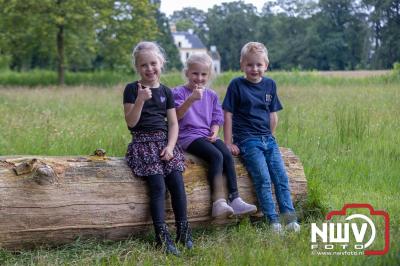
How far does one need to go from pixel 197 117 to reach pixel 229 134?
347mm

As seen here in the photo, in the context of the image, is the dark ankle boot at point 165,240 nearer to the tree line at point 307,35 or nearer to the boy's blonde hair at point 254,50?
the boy's blonde hair at point 254,50

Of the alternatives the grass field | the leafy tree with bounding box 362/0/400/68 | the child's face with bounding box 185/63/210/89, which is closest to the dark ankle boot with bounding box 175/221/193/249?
the grass field

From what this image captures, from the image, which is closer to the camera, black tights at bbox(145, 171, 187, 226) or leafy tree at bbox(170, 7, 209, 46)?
black tights at bbox(145, 171, 187, 226)

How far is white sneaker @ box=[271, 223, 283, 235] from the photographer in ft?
15.5

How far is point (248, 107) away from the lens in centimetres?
535

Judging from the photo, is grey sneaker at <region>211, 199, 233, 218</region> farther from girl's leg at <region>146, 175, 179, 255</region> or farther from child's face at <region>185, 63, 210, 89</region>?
child's face at <region>185, 63, 210, 89</region>

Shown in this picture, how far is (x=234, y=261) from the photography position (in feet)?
13.0

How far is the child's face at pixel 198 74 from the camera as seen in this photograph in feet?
16.7

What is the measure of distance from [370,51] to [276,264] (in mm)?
49312

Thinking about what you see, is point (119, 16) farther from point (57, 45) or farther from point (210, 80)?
point (210, 80)

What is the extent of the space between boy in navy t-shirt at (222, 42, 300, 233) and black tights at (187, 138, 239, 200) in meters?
0.24

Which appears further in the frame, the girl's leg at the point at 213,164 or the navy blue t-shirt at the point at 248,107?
the navy blue t-shirt at the point at 248,107

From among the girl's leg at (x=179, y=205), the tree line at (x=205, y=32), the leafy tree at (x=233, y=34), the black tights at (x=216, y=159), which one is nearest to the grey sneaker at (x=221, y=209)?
the black tights at (x=216, y=159)

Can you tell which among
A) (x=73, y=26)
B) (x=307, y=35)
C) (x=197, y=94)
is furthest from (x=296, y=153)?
(x=307, y=35)
